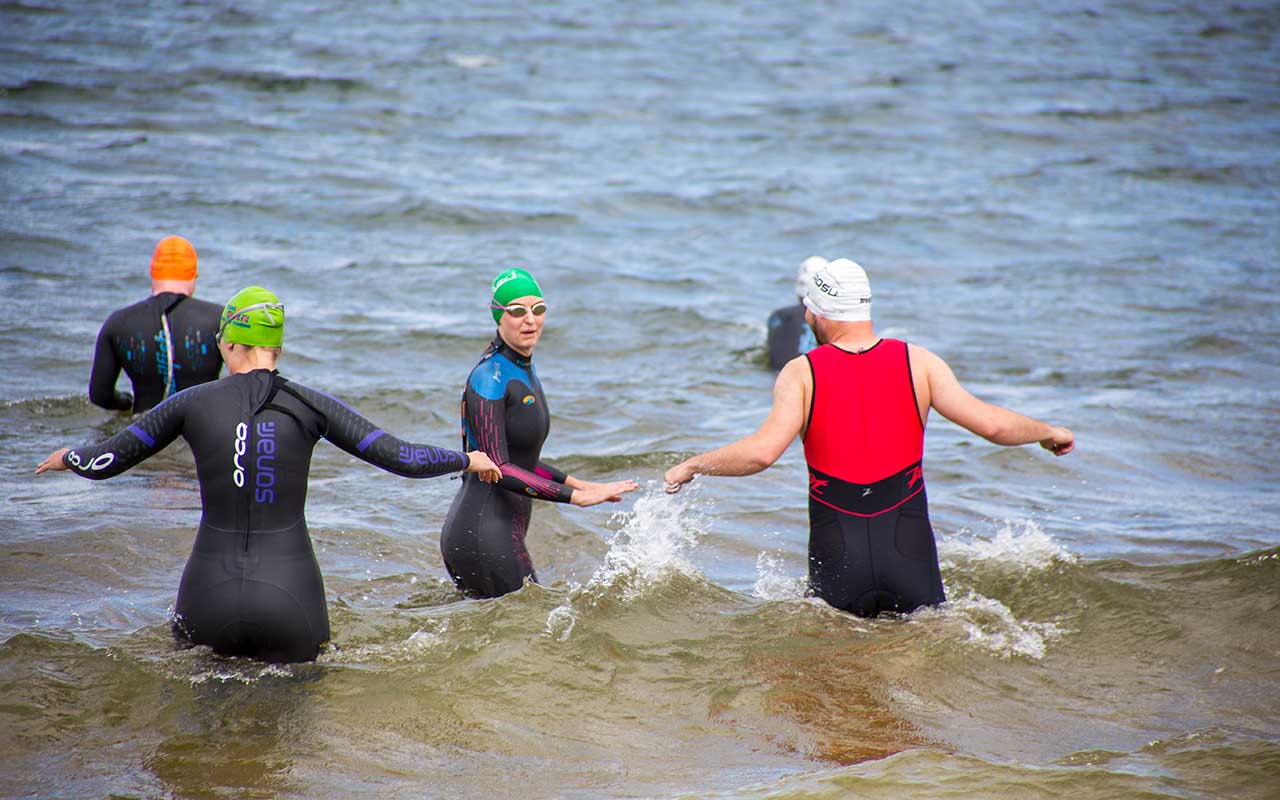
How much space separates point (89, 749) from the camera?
16.8ft

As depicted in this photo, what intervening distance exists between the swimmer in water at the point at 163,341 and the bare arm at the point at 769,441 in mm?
4683

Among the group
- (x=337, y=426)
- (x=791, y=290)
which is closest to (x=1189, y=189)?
(x=791, y=290)

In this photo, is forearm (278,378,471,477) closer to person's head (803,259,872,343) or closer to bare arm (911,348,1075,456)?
person's head (803,259,872,343)

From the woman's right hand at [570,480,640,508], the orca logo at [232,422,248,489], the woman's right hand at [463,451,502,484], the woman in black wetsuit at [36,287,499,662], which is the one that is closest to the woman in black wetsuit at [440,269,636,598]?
the woman's right hand at [570,480,640,508]

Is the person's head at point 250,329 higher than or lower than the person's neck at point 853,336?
higher

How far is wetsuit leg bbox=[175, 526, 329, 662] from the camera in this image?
5.22 metres

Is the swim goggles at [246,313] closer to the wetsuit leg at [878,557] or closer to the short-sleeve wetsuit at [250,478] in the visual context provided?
the short-sleeve wetsuit at [250,478]

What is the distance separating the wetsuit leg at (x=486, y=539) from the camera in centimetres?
626

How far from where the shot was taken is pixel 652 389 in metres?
13.0

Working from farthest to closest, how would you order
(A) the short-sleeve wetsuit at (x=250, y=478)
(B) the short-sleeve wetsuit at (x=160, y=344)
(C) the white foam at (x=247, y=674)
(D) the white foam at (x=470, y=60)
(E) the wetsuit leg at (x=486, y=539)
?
(D) the white foam at (x=470, y=60) < (B) the short-sleeve wetsuit at (x=160, y=344) < (E) the wetsuit leg at (x=486, y=539) < (C) the white foam at (x=247, y=674) < (A) the short-sleeve wetsuit at (x=250, y=478)

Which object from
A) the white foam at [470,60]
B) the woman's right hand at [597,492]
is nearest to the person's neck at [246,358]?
the woman's right hand at [597,492]

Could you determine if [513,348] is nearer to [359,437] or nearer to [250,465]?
[359,437]

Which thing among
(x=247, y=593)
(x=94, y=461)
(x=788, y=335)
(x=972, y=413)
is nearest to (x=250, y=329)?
(x=94, y=461)

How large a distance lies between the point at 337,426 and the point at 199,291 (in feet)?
34.9
